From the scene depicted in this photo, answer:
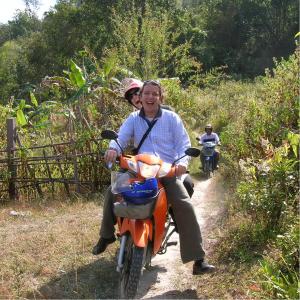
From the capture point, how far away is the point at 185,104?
561 inches

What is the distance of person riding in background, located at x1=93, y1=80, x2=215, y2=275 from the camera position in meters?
4.20

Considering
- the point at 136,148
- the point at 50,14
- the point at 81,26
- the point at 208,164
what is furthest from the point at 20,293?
the point at 50,14

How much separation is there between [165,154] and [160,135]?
19cm

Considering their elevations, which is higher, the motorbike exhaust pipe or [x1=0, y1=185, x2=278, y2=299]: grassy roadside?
the motorbike exhaust pipe

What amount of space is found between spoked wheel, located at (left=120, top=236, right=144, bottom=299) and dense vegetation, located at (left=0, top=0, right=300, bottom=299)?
98cm

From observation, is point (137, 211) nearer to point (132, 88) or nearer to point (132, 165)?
point (132, 165)

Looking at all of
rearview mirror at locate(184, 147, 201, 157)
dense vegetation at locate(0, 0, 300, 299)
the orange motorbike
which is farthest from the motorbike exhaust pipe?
dense vegetation at locate(0, 0, 300, 299)

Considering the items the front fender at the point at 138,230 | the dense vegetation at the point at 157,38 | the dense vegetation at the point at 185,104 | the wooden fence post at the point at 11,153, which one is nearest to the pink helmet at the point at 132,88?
the dense vegetation at the point at 185,104

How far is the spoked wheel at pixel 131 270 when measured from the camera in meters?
3.71

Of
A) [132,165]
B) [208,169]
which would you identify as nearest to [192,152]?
[132,165]

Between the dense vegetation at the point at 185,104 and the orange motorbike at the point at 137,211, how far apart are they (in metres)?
0.96

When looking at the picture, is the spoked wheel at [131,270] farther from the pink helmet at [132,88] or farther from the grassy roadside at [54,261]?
the pink helmet at [132,88]

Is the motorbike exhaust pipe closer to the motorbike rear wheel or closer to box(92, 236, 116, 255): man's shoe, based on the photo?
box(92, 236, 116, 255): man's shoe

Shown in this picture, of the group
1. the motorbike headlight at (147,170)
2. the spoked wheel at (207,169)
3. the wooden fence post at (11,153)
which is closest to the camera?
the motorbike headlight at (147,170)
